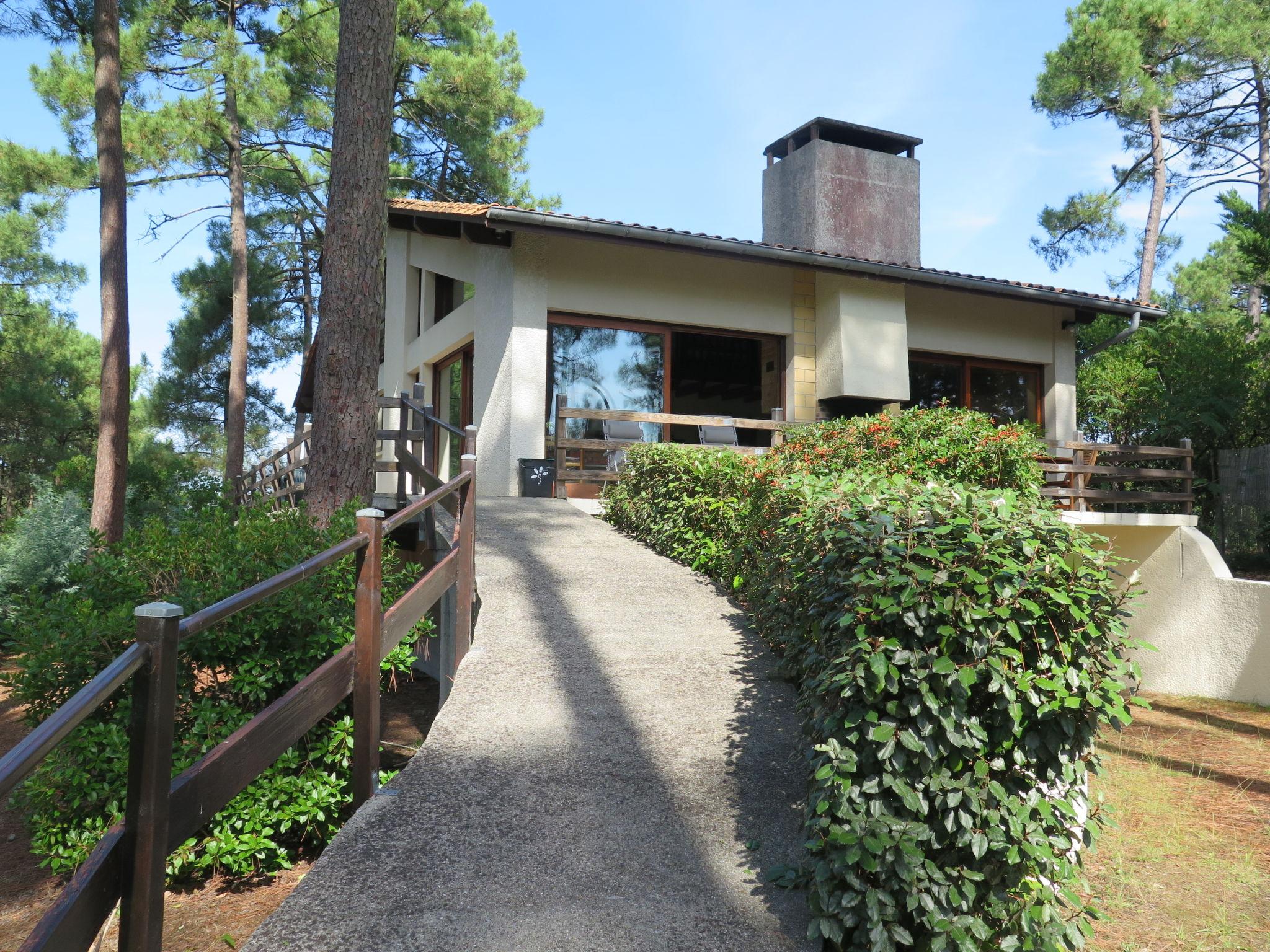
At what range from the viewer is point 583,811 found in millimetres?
3148

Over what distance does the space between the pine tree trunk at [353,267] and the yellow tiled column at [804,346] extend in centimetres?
703

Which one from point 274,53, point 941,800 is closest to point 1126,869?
point 941,800

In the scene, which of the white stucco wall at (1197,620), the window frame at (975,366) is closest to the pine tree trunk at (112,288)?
the window frame at (975,366)

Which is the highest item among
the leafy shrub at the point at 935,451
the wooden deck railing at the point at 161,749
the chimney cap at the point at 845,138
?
the chimney cap at the point at 845,138

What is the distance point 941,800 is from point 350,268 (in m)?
5.75

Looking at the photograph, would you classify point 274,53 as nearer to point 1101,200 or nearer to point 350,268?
point 350,268

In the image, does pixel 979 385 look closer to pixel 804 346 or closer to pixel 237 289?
pixel 804 346

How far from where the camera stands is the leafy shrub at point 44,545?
35.9 ft

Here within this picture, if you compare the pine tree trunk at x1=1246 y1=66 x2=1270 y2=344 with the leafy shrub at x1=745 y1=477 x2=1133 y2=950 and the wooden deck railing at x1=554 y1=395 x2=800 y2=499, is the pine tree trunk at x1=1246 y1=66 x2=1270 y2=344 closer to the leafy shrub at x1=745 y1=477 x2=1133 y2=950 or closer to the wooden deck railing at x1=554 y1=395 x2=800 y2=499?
the wooden deck railing at x1=554 y1=395 x2=800 y2=499

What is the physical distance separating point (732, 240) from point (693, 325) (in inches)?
63.8

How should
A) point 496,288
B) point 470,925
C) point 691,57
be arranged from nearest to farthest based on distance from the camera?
point 470,925, point 496,288, point 691,57

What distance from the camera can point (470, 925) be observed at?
2.46 meters

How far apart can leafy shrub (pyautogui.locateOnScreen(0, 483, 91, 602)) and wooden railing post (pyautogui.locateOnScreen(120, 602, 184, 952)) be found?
10496 mm

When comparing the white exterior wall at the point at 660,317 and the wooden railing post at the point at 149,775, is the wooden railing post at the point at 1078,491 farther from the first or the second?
the wooden railing post at the point at 149,775
